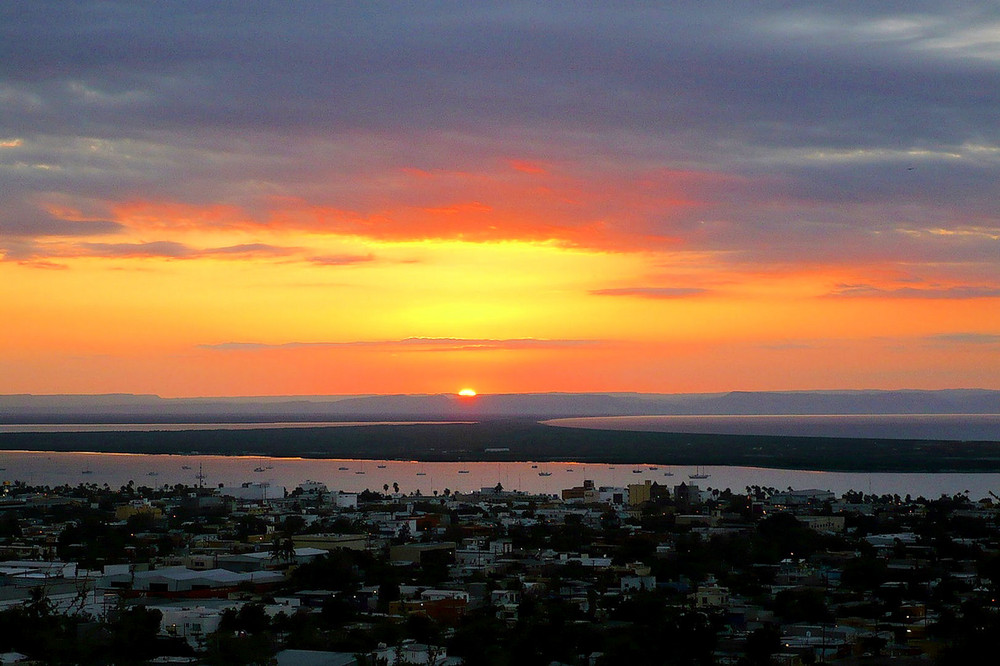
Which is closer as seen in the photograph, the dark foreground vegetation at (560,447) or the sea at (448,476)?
the sea at (448,476)

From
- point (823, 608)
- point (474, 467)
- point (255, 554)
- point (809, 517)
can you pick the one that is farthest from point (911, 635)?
point (474, 467)

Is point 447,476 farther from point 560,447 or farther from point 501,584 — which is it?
point 501,584

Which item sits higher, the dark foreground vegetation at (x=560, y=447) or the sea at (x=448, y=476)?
the dark foreground vegetation at (x=560, y=447)

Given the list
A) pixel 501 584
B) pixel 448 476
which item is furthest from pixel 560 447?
pixel 501 584

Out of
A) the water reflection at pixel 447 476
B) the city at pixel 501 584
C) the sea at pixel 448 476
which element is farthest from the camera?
the water reflection at pixel 447 476

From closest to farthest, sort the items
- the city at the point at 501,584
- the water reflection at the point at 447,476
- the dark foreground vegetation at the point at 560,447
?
Answer: the city at the point at 501,584 → the water reflection at the point at 447,476 → the dark foreground vegetation at the point at 560,447

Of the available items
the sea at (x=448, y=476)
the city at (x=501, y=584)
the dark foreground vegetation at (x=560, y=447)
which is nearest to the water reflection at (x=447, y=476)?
the sea at (x=448, y=476)

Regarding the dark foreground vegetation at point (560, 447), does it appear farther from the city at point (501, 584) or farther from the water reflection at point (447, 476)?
the city at point (501, 584)

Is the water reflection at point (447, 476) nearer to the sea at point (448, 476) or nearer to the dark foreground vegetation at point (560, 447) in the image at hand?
the sea at point (448, 476)

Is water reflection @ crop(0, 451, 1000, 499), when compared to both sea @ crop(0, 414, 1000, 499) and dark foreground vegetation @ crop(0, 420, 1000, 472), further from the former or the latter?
dark foreground vegetation @ crop(0, 420, 1000, 472)
